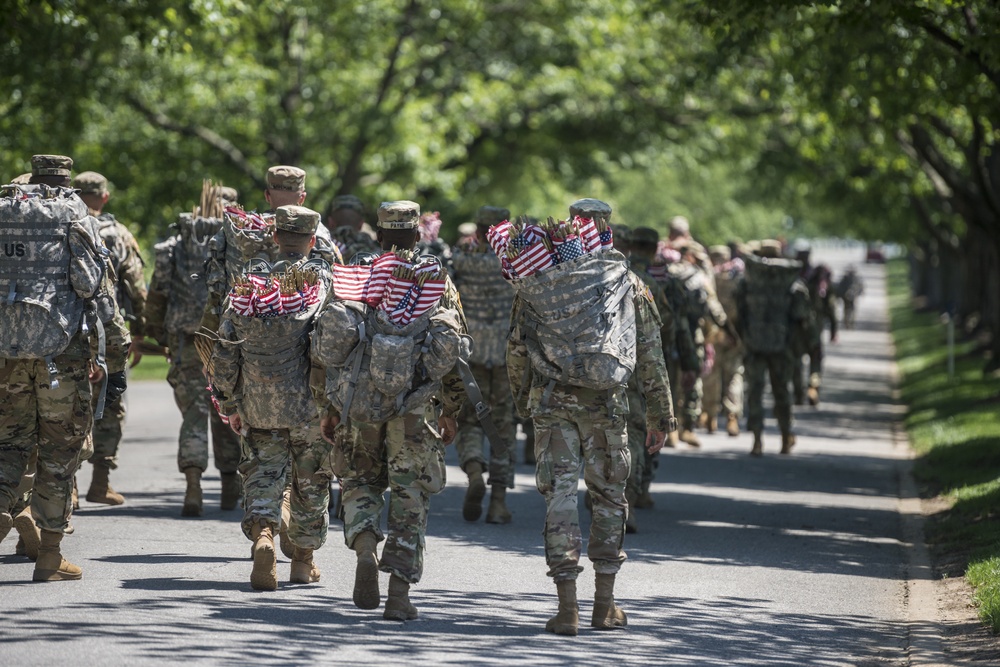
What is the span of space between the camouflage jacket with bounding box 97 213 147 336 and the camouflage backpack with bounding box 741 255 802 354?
7037 millimetres

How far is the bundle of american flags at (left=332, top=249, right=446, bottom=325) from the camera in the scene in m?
7.46

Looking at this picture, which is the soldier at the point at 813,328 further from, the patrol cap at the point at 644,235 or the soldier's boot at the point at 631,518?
the soldier's boot at the point at 631,518

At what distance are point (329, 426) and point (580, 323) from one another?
126 cm

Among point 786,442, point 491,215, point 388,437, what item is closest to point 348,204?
point 491,215

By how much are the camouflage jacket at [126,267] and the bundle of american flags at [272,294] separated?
271 centimetres

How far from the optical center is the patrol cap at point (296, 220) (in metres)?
8.13

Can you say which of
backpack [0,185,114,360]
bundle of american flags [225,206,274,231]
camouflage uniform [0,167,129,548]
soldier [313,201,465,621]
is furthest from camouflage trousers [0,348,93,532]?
soldier [313,201,465,621]

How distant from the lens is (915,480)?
1495 centimetres

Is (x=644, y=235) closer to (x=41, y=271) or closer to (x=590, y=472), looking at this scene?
(x=590, y=472)

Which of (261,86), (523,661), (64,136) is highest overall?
(261,86)

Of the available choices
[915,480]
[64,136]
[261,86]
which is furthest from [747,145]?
[915,480]

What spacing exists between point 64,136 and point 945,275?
3296 centimetres

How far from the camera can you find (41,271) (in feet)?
26.6

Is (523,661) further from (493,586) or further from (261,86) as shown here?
(261,86)
